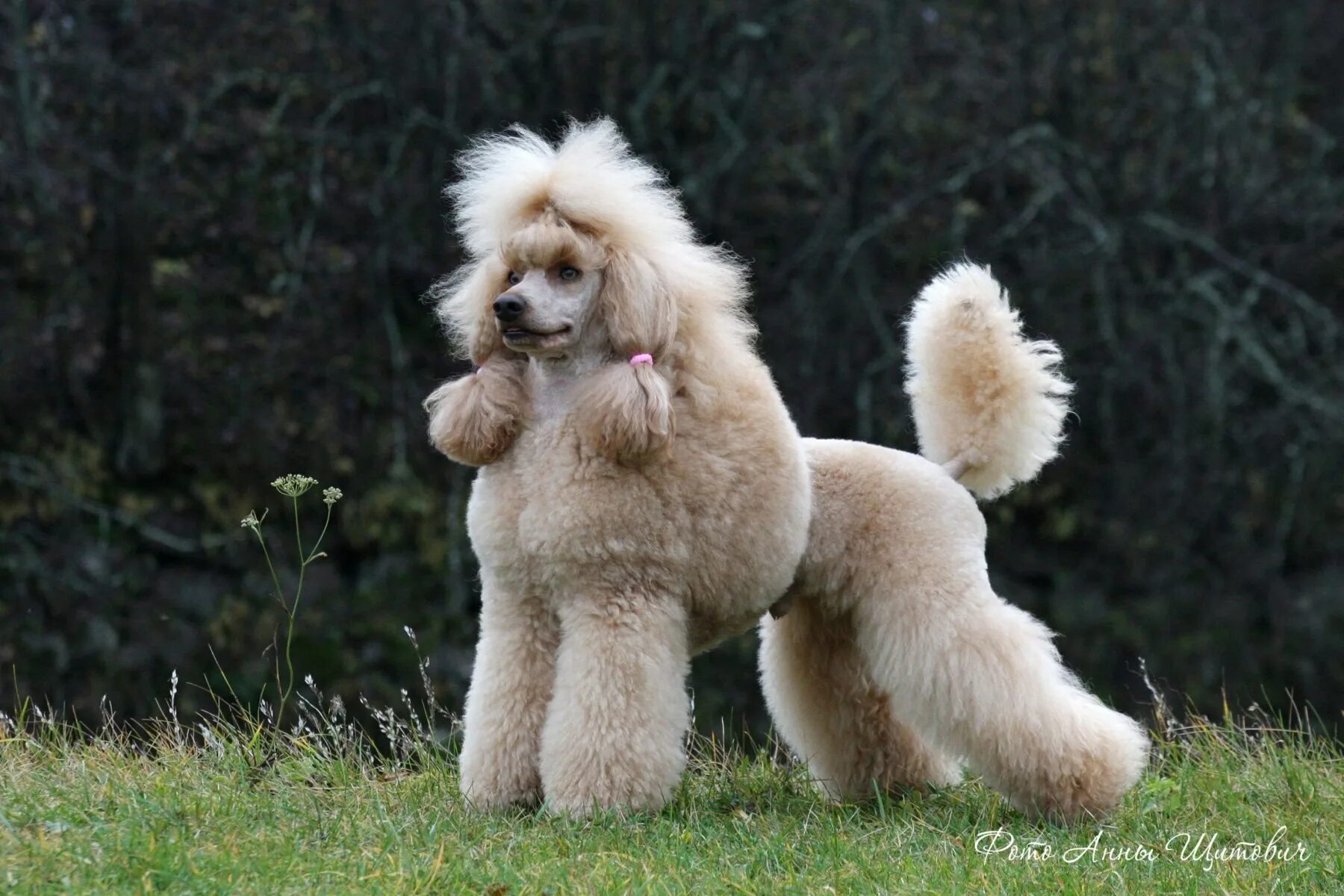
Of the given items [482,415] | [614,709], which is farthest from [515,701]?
[482,415]

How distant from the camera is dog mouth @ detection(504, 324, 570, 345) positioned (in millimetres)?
3014

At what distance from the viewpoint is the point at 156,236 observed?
6766 mm

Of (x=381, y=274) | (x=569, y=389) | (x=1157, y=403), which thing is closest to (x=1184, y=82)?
(x=1157, y=403)

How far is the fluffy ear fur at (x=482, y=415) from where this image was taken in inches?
121

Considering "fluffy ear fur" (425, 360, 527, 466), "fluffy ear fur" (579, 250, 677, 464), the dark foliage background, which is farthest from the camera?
the dark foliage background

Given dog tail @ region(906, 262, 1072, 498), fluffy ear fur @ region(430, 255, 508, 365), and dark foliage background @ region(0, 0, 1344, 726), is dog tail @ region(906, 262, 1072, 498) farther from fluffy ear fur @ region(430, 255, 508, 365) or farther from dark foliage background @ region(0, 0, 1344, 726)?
dark foliage background @ region(0, 0, 1344, 726)

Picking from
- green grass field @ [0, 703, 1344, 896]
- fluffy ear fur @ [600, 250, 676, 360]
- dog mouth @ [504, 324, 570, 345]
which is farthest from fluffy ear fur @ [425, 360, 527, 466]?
green grass field @ [0, 703, 1344, 896]

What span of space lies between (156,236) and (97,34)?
876mm

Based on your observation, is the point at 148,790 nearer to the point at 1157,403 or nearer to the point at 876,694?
the point at 876,694

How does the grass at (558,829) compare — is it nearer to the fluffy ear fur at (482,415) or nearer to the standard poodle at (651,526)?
the standard poodle at (651,526)

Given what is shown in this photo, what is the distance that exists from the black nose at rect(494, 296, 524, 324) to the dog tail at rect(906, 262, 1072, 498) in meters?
0.96

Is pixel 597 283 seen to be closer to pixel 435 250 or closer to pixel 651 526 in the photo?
pixel 651 526

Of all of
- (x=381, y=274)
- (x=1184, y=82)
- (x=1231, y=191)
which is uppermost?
(x=1184, y=82)

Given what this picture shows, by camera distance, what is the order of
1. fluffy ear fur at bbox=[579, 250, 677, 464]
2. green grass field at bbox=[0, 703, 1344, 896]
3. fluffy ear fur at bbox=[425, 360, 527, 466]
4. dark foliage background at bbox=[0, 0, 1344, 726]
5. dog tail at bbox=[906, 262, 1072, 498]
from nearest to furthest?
1. green grass field at bbox=[0, 703, 1344, 896]
2. fluffy ear fur at bbox=[579, 250, 677, 464]
3. fluffy ear fur at bbox=[425, 360, 527, 466]
4. dog tail at bbox=[906, 262, 1072, 498]
5. dark foliage background at bbox=[0, 0, 1344, 726]
